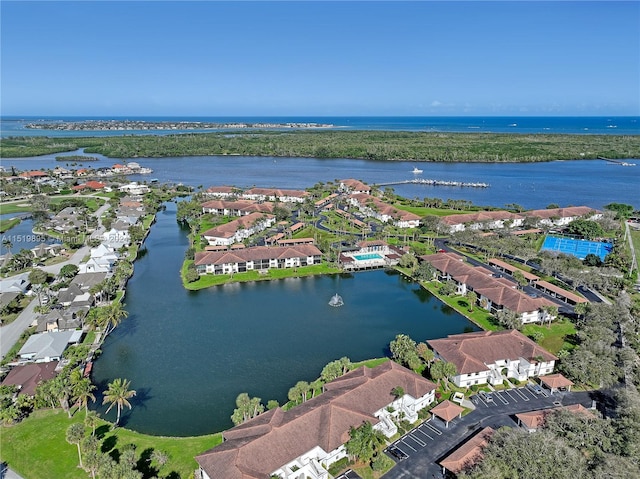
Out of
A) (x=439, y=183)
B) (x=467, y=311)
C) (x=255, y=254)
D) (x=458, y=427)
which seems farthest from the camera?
(x=439, y=183)

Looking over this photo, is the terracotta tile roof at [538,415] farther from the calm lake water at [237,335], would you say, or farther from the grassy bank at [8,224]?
the grassy bank at [8,224]

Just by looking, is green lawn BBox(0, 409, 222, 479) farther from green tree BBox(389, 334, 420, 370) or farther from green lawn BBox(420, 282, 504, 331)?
green lawn BBox(420, 282, 504, 331)

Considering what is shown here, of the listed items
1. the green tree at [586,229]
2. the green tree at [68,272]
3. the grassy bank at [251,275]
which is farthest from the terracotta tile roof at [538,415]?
the green tree at [586,229]

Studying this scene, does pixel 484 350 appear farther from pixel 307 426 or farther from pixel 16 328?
pixel 16 328

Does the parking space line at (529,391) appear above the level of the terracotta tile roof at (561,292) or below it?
below

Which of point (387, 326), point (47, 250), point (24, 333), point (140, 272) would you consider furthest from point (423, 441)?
point (47, 250)

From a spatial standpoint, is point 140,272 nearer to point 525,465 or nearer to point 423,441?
point 423,441

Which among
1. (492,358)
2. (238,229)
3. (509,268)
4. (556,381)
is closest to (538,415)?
(556,381)
